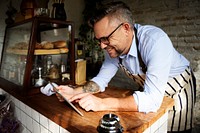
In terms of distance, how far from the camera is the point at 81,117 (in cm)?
95

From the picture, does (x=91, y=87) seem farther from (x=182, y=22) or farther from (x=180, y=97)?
(x=182, y=22)

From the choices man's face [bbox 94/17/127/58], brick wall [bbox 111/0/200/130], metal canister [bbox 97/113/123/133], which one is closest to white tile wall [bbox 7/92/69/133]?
metal canister [bbox 97/113/123/133]

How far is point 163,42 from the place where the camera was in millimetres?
1085

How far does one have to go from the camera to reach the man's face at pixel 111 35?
3.69ft

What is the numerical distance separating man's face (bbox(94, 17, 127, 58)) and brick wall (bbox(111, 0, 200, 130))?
190 cm

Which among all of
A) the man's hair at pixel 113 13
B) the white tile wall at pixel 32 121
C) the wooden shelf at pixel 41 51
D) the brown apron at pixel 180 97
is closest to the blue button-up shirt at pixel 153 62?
the man's hair at pixel 113 13

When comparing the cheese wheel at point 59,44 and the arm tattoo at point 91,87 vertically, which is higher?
the cheese wheel at point 59,44

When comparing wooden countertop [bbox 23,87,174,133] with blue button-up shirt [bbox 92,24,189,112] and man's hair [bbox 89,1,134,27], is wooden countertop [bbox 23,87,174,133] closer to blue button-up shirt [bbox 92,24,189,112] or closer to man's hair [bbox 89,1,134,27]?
blue button-up shirt [bbox 92,24,189,112]

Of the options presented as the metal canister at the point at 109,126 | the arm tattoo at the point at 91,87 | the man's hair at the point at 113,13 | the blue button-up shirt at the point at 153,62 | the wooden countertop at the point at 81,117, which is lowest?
the wooden countertop at the point at 81,117

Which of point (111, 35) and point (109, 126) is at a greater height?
point (111, 35)

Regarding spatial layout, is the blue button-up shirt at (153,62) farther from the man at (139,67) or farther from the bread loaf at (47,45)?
the bread loaf at (47,45)

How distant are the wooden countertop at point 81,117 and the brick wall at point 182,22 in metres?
1.82

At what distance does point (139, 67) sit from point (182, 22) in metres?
1.88

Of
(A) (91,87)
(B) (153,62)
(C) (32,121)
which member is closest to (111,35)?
(B) (153,62)
